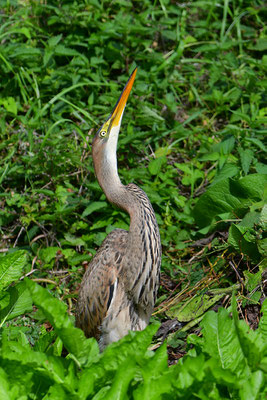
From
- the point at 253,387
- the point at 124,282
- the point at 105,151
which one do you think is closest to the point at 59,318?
the point at 253,387

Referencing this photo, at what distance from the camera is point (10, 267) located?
3121 mm

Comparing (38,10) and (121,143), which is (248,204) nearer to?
(121,143)

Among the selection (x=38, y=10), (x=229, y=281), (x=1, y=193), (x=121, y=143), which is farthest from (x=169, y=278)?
(x=38, y=10)

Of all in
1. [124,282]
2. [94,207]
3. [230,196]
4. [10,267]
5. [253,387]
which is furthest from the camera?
[94,207]

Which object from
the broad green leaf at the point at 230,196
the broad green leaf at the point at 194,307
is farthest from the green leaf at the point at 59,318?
the broad green leaf at the point at 230,196

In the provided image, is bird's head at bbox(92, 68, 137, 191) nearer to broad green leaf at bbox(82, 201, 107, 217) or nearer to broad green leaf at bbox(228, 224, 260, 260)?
broad green leaf at bbox(82, 201, 107, 217)

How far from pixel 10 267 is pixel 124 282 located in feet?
3.51

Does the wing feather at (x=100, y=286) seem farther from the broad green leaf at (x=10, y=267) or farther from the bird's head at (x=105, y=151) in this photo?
the broad green leaf at (x=10, y=267)

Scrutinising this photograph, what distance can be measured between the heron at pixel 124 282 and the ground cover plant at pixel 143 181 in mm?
313

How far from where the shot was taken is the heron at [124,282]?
3.98 metres

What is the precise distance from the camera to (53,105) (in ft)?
19.8

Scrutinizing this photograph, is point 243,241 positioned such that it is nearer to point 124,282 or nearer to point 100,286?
point 124,282

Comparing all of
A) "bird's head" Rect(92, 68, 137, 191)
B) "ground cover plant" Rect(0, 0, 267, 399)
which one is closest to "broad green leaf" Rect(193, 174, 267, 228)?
"ground cover plant" Rect(0, 0, 267, 399)

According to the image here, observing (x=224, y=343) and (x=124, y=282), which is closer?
(x=224, y=343)
